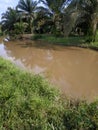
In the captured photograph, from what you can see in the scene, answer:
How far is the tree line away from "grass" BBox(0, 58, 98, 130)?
43.9ft

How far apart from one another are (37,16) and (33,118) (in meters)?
Answer: 25.4

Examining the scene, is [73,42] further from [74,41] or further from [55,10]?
[55,10]

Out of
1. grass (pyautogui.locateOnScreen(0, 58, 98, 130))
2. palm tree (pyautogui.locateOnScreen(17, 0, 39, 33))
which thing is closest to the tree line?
palm tree (pyautogui.locateOnScreen(17, 0, 39, 33))

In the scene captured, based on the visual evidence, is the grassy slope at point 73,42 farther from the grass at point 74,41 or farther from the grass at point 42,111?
the grass at point 42,111

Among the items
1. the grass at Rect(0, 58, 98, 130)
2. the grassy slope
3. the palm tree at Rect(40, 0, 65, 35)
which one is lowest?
the grassy slope

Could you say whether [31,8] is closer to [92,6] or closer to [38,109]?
[92,6]

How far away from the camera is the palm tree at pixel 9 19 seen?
3294 cm

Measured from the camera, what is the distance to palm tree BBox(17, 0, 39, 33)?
102 ft

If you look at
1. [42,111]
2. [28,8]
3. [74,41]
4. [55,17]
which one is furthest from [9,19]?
[42,111]

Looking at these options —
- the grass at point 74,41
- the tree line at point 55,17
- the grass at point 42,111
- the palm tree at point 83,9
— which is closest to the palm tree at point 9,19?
the tree line at point 55,17

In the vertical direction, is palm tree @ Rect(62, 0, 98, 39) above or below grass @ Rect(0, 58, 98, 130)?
above

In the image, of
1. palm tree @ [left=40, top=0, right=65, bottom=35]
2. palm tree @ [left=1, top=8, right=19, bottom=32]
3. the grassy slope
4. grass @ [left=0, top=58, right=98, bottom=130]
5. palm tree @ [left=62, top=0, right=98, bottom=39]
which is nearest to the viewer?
grass @ [left=0, top=58, right=98, bottom=130]

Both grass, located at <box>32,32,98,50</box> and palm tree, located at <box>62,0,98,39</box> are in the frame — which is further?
palm tree, located at <box>62,0,98,39</box>

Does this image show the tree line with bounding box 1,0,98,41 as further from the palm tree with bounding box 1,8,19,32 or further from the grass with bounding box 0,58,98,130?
the grass with bounding box 0,58,98,130
